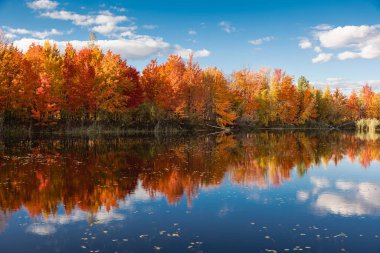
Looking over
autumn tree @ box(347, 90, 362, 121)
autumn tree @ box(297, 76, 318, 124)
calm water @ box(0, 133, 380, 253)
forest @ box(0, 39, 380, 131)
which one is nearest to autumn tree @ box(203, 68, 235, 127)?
forest @ box(0, 39, 380, 131)

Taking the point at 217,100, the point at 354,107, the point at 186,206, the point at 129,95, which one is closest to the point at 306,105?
the point at 354,107

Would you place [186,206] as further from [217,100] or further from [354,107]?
[354,107]

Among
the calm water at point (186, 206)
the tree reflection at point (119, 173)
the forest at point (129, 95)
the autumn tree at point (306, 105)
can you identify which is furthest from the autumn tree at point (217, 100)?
the calm water at point (186, 206)

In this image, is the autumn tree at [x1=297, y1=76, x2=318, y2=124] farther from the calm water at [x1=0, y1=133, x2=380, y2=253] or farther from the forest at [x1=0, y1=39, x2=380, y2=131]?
the calm water at [x1=0, y1=133, x2=380, y2=253]

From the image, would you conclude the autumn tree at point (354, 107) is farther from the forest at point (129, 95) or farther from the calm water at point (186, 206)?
the calm water at point (186, 206)

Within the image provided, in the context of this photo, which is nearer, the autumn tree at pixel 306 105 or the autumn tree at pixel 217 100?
the autumn tree at pixel 217 100

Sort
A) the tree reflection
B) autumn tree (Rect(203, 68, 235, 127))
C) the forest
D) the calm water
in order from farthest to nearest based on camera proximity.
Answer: autumn tree (Rect(203, 68, 235, 127)) → the forest → the tree reflection → the calm water

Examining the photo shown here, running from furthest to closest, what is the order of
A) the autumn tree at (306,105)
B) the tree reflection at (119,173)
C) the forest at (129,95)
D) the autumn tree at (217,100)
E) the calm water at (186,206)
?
the autumn tree at (306,105) < the autumn tree at (217,100) < the forest at (129,95) < the tree reflection at (119,173) < the calm water at (186,206)

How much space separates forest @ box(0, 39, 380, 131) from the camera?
55.9 m

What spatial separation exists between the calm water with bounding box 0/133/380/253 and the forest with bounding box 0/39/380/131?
2646cm

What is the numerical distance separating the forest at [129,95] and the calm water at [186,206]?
2646cm

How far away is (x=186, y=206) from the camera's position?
1758 cm

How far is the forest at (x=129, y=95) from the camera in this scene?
55.9 m

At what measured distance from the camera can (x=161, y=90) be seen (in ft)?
237
